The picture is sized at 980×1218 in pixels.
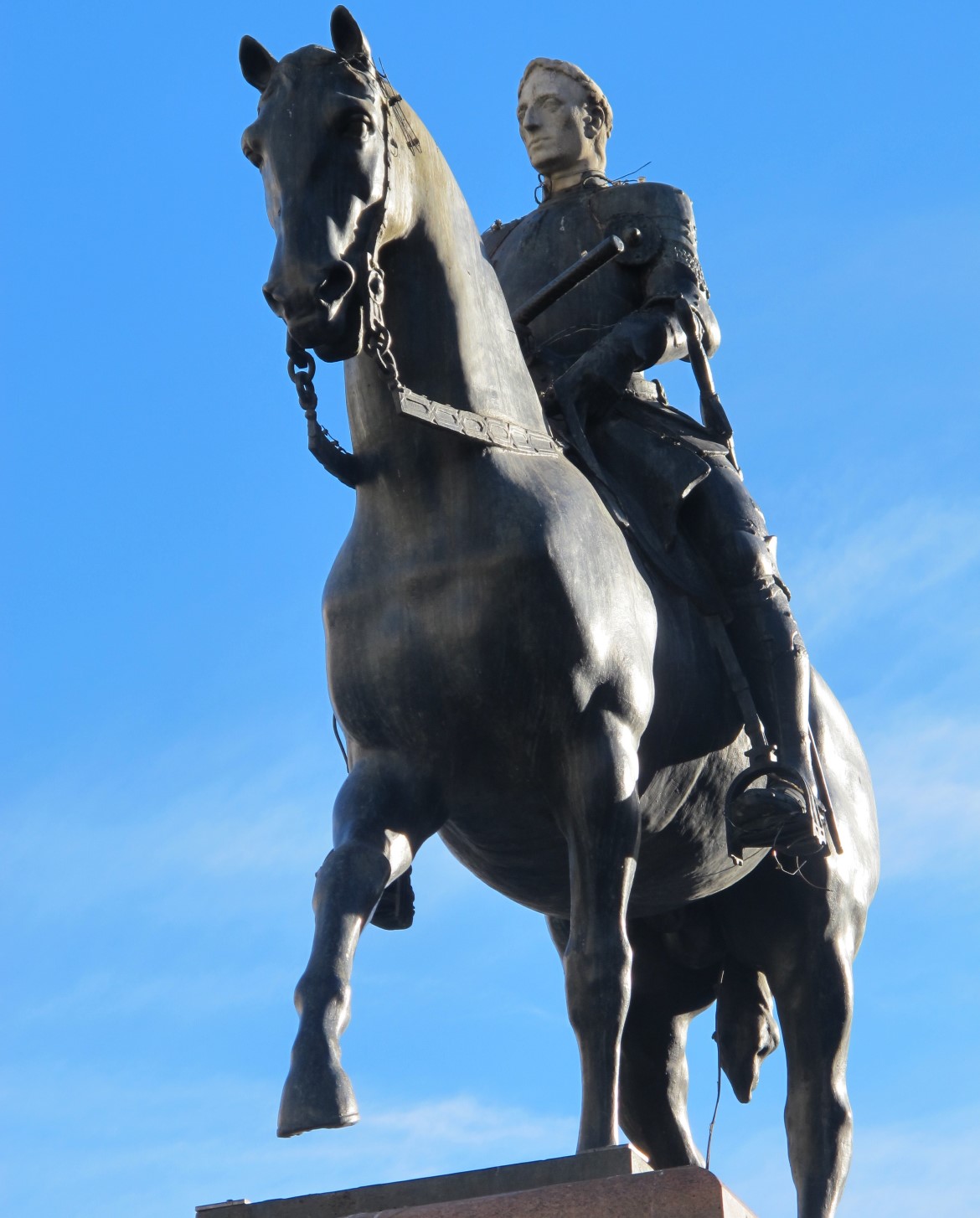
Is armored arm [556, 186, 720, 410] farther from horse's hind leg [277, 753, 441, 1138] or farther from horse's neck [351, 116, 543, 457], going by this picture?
horse's hind leg [277, 753, 441, 1138]

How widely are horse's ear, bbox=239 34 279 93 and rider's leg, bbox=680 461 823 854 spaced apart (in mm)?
2629

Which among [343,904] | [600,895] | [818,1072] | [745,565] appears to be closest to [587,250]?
[745,565]

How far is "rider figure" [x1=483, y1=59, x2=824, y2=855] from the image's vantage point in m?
9.91

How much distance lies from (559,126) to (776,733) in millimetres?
3327

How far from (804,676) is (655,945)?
1.74 meters

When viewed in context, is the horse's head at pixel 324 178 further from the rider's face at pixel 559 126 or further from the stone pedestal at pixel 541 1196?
the stone pedestal at pixel 541 1196

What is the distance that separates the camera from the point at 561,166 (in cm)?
1137

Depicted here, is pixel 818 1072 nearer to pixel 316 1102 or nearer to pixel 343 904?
pixel 343 904

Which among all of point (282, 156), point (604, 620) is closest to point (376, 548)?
point (604, 620)

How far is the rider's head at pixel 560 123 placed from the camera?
37.2ft

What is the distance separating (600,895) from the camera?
873 cm

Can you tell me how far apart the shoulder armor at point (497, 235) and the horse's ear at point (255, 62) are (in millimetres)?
2532

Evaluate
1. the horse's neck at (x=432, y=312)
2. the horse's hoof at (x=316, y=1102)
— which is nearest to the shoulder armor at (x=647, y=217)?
the horse's neck at (x=432, y=312)

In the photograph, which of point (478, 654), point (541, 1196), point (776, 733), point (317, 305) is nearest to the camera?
point (541, 1196)
